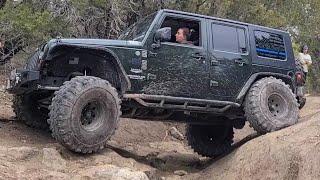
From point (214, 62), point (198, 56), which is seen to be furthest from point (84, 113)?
point (214, 62)

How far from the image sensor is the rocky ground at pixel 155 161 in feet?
21.4

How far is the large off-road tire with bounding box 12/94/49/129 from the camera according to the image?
8953mm

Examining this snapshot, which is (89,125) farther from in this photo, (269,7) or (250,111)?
(269,7)

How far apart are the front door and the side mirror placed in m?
0.13

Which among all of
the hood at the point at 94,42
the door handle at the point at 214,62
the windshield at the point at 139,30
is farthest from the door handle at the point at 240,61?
the hood at the point at 94,42

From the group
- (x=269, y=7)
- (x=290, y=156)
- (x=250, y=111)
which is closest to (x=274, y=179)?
(x=290, y=156)

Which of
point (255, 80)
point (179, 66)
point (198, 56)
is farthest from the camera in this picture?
point (255, 80)

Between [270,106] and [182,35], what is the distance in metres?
1.90

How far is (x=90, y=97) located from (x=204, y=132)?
153 inches

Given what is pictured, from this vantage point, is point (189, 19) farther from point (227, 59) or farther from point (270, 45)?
point (270, 45)

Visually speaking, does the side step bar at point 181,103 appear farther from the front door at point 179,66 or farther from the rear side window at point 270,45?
the rear side window at point 270,45

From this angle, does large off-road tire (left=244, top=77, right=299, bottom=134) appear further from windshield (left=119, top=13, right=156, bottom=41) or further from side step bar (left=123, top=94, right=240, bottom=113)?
windshield (left=119, top=13, right=156, bottom=41)

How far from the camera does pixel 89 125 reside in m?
7.29

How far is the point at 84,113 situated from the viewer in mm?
7312
